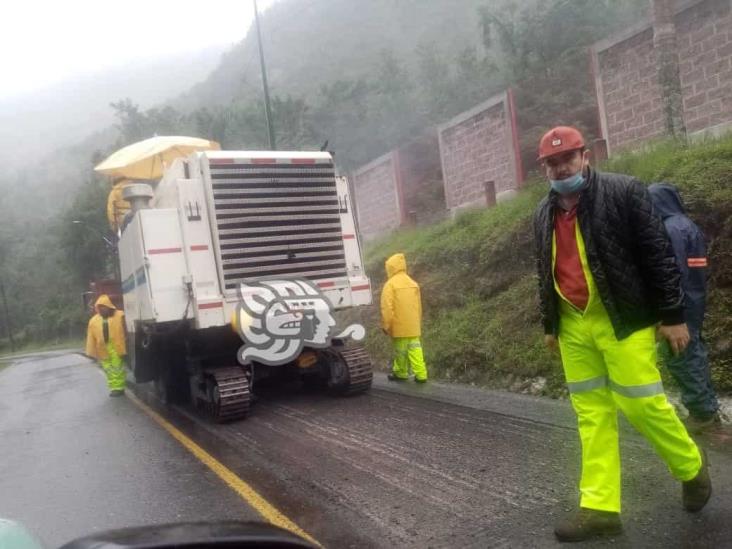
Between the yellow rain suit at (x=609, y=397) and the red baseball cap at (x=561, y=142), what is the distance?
402 mm

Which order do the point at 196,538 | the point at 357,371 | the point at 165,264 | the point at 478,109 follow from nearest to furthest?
1. the point at 196,538
2. the point at 165,264
3. the point at 357,371
4. the point at 478,109

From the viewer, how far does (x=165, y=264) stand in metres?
7.30

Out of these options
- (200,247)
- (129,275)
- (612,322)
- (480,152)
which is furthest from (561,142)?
(480,152)

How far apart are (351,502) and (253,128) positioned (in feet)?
86.6

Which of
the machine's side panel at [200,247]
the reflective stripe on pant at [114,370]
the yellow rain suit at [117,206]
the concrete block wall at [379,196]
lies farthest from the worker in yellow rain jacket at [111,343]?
the concrete block wall at [379,196]

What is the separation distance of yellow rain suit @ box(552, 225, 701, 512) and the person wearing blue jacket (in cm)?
163

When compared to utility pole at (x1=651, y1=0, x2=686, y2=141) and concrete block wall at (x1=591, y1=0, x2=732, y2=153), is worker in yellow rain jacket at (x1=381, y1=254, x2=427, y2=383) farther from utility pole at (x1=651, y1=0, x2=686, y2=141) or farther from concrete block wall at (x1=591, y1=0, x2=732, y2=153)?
concrete block wall at (x1=591, y1=0, x2=732, y2=153)

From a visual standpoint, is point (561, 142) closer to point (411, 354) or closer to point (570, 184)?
point (570, 184)

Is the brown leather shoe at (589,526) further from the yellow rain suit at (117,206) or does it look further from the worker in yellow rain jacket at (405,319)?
the yellow rain suit at (117,206)

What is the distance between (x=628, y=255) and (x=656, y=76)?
9.08m

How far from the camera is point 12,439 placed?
26.4 feet

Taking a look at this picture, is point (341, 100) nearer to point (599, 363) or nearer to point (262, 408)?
point (262, 408)

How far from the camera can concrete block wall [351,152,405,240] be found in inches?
760

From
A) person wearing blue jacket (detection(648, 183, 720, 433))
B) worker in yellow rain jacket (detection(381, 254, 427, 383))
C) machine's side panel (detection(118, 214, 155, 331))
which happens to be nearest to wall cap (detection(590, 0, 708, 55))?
worker in yellow rain jacket (detection(381, 254, 427, 383))
